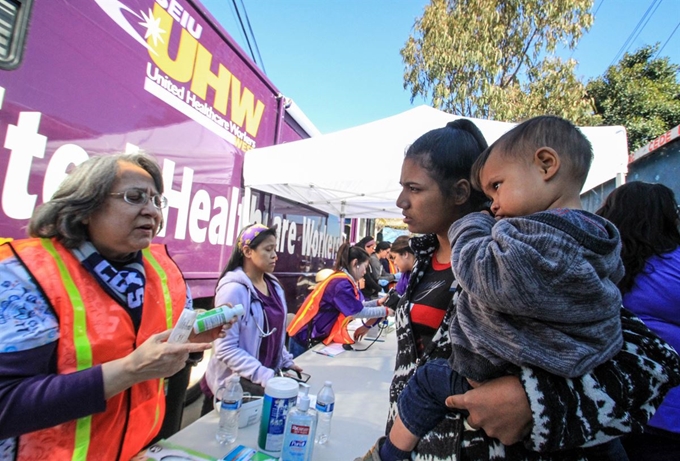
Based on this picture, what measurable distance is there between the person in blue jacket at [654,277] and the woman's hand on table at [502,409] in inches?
41.8

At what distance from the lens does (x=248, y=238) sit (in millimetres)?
2613

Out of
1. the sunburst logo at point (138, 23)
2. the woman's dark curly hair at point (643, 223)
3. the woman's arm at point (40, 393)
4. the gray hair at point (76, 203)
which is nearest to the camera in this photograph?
the woman's arm at point (40, 393)

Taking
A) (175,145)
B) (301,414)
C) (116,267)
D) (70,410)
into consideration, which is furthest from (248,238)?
(70,410)

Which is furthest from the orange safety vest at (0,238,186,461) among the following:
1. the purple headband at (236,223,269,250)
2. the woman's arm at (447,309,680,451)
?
the purple headband at (236,223,269,250)

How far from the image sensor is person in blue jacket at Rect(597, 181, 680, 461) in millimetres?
1434

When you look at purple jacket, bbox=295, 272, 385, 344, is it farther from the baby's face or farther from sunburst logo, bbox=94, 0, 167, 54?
the baby's face

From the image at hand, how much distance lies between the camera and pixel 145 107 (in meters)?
2.34

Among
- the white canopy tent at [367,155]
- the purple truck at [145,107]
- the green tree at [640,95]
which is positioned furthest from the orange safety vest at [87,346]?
the green tree at [640,95]

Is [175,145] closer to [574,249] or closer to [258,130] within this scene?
[258,130]

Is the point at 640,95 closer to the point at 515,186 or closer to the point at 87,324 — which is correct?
the point at 515,186

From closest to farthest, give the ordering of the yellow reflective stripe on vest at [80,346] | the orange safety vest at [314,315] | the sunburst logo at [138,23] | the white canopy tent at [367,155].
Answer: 1. the yellow reflective stripe on vest at [80,346]
2. the sunburst logo at [138,23]
3. the white canopy tent at [367,155]
4. the orange safety vest at [314,315]

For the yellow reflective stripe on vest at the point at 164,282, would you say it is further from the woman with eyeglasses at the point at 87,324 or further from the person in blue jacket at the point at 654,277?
the person in blue jacket at the point at 654,277

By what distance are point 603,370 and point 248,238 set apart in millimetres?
2248

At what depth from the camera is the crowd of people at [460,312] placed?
70 centimetres
